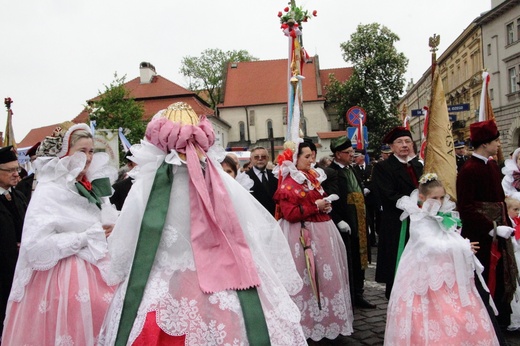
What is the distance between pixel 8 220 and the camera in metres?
4.22

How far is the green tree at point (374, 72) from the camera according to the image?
38594 mm

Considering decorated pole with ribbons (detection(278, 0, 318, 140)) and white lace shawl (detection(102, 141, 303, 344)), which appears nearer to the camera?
white lace shawl (detection(102, 141, 303, 344))

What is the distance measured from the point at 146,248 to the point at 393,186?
363 centimetres

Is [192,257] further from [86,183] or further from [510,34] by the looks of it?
[510,34]

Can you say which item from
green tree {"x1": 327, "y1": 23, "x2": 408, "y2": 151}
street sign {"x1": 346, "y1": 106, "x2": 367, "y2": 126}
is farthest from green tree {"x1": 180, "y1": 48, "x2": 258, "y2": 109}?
street sign {"x1": 346, "y1": 106, "x2": 367, "y2": 126}

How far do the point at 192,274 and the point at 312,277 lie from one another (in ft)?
8.40

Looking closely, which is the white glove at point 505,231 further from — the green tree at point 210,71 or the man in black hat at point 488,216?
the green tree at point 210,71

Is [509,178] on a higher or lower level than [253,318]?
higher

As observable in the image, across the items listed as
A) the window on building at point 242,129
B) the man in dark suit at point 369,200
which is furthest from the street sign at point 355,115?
the window on building at point 242,129

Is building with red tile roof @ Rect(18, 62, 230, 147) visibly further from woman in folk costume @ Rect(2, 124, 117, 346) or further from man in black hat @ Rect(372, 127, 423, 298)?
woman in folk costume @ Rect(2, 124, 117, 346)

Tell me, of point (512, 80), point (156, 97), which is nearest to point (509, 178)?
point (512, 80)

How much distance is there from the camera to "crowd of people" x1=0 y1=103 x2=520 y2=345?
101 inches

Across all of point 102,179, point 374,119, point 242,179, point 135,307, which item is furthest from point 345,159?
point 374,119

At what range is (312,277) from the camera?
492 cm
